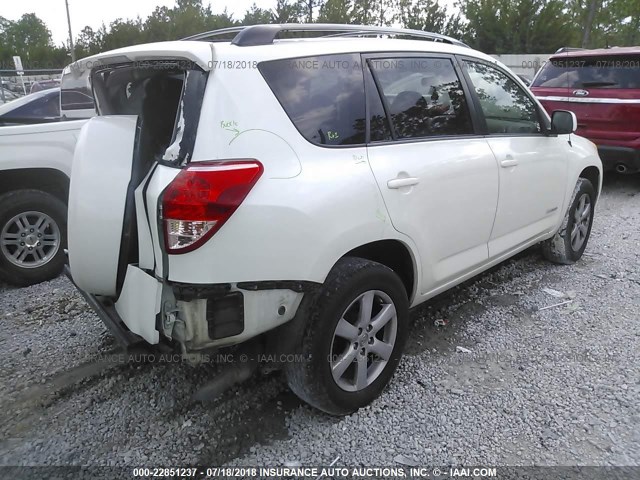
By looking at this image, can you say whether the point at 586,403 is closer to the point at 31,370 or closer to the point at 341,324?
the point at 341,324

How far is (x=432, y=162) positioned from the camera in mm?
2803

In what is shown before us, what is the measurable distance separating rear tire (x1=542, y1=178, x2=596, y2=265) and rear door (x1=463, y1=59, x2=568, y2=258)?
0.37m

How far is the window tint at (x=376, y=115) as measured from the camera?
2625 mm

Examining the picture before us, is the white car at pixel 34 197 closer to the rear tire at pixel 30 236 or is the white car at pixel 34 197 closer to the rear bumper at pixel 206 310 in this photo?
the rear tire at pixel 30 236

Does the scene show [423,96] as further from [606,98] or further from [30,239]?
[606,98]

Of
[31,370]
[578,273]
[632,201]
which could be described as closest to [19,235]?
[31,370]

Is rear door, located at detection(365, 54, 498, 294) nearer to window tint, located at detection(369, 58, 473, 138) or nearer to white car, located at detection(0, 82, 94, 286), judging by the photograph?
window tint, located at detection(369, 58, 473, 138)

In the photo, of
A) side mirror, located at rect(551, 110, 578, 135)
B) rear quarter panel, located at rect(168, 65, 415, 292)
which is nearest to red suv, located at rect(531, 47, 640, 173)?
side mirror, located at rect(551, 110, 578, 135)

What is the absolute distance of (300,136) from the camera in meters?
2.29

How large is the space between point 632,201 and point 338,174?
250 inches

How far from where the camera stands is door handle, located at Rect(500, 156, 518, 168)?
3.34 m

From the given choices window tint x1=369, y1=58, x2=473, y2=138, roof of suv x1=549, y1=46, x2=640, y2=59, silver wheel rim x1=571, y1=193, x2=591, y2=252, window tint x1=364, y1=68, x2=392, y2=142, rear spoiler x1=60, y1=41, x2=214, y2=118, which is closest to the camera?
rear spoiler x1=60, y1=41, x2=214, y2=118

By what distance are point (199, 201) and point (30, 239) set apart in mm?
3052
